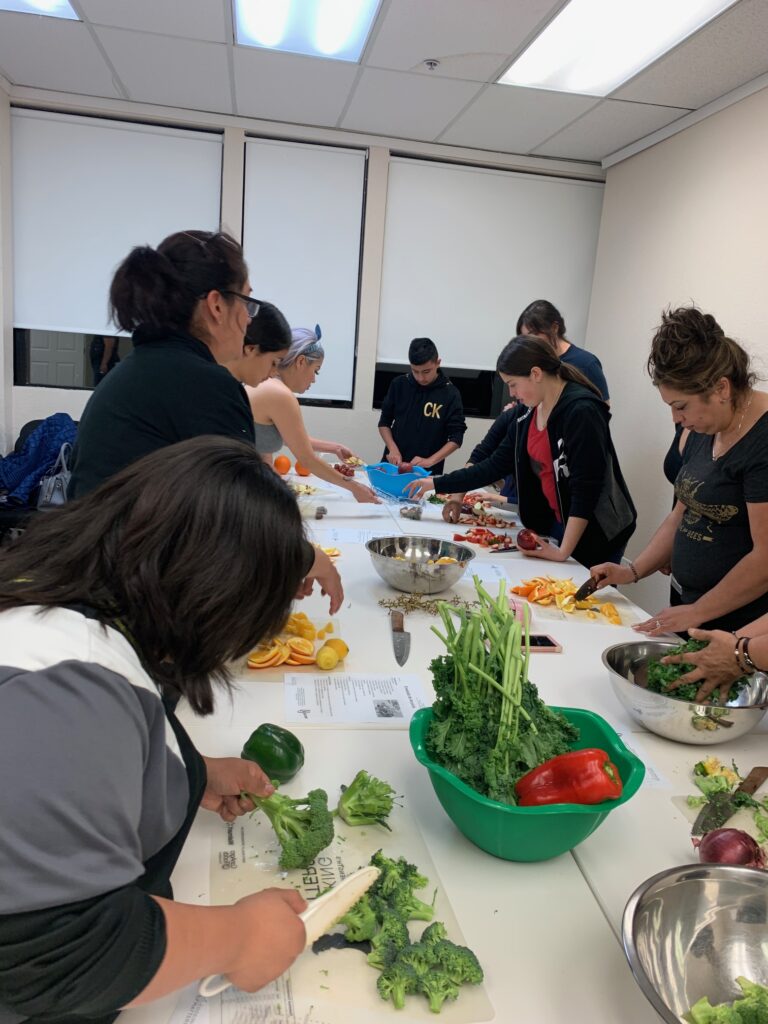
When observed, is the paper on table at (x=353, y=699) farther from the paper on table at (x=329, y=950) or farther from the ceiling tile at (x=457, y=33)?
the ceiling tile at (x=457, y=33)

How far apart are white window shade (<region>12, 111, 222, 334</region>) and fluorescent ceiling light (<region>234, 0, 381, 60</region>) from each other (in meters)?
1.60

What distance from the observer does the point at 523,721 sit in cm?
112

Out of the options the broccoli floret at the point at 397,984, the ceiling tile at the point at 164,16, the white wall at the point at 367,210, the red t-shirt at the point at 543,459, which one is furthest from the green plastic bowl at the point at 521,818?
the white wall at the point at 367,210

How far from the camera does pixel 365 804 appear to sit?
1092 millimetres

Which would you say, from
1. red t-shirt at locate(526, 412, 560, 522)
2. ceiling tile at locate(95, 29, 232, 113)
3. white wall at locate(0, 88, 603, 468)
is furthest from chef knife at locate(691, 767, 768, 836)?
white wall at locate(0, 88, 603, 468)

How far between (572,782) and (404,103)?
457 centimetres

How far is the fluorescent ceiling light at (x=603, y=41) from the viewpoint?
3188 mm

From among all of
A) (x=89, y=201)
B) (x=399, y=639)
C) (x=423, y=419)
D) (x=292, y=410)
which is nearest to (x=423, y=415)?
(x=423, y=419)

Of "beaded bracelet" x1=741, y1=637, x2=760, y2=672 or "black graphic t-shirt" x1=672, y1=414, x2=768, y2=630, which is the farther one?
"black graphic t-shirt" x1=672, y1=414, x2=768, y2=630

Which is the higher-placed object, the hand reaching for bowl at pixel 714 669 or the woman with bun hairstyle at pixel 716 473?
the woman with bun hairstyle at pixel 716 473

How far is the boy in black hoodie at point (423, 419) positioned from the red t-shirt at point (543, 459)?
186cm

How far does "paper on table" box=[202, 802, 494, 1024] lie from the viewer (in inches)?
31.4

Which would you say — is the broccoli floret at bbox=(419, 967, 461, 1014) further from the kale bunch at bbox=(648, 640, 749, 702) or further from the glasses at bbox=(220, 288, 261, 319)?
the glasses at bbox=(220, 288, 261, 319)

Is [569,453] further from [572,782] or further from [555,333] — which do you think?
[572,782]
